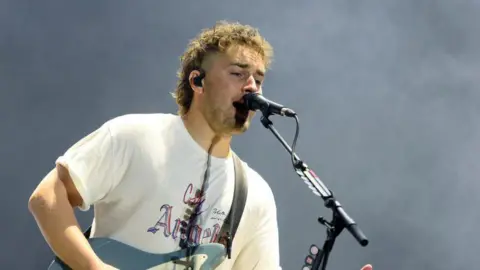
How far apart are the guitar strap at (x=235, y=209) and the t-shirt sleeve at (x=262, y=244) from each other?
0.13 m

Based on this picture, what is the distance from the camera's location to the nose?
8.74ft

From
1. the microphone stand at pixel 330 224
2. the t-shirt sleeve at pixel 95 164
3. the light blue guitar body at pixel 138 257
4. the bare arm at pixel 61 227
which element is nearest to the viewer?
Result: the microphone stand at pixel 330 224

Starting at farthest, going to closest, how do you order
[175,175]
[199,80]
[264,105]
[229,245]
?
[199,80] < [229,245] < [175,175] < [264,105]

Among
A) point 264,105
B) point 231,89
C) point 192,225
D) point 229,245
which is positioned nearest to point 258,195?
point 229,245

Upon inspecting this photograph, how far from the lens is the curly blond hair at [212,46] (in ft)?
9.72

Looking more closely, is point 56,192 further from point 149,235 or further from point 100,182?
point 149,235

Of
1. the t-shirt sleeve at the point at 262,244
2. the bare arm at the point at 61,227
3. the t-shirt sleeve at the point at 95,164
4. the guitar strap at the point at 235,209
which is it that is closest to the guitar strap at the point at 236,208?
the guitar strap at the point at 235,209

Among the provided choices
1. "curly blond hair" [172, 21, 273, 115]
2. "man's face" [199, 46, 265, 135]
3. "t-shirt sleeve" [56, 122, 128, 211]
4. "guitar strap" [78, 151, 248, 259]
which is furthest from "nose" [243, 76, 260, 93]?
"t-shirt sleeve" [56, 122, 128, 211]

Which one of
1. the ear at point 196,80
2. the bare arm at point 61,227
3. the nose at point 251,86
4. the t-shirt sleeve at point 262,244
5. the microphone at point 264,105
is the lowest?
the bare arm at point 61,227

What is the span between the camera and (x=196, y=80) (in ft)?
9.68

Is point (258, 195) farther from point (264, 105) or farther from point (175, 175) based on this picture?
point (264, 105)

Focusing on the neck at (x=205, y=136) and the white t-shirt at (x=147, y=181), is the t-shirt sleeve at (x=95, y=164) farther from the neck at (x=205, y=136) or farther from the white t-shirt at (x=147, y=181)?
the neck at (x=205, y=136)

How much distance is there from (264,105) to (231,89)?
35 cm

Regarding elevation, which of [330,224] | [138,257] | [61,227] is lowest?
[61,227]
